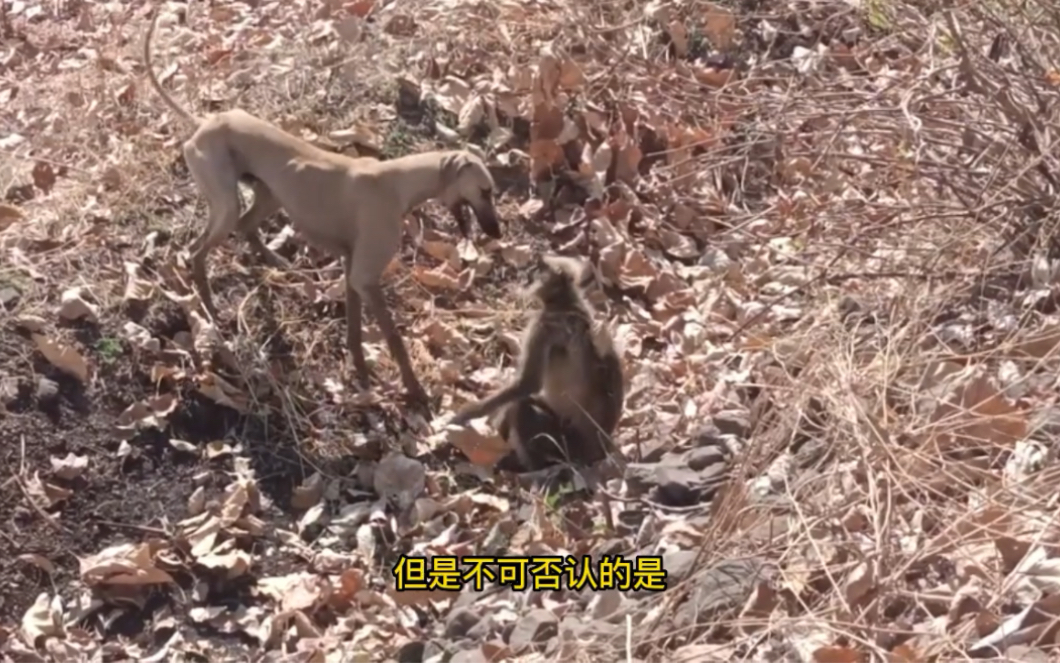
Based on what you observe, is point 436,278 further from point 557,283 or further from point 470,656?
point 470,656

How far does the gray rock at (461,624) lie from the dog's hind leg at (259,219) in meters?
2.00

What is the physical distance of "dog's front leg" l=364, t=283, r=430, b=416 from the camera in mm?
5527

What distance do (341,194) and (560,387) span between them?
1.11 m

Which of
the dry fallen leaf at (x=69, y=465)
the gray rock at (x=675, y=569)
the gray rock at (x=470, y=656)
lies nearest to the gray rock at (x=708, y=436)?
the gray rock at (x=675, y=569)

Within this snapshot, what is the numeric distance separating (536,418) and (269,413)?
3.21 feet

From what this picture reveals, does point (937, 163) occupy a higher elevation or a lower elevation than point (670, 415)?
higher

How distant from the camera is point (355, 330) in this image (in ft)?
18.4

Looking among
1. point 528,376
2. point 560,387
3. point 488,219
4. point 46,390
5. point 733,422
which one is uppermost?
point 488,219

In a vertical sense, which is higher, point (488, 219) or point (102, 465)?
point (488, 219)

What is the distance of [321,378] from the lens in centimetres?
569

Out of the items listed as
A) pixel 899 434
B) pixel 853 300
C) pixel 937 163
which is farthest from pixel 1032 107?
pixel 899 434

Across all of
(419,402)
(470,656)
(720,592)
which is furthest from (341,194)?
(720,592)

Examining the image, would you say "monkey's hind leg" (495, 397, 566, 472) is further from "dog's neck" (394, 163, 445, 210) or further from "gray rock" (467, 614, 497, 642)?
"gray rock" (467, 614, 497, 642)

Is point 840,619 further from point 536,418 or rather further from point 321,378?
point 321,378
